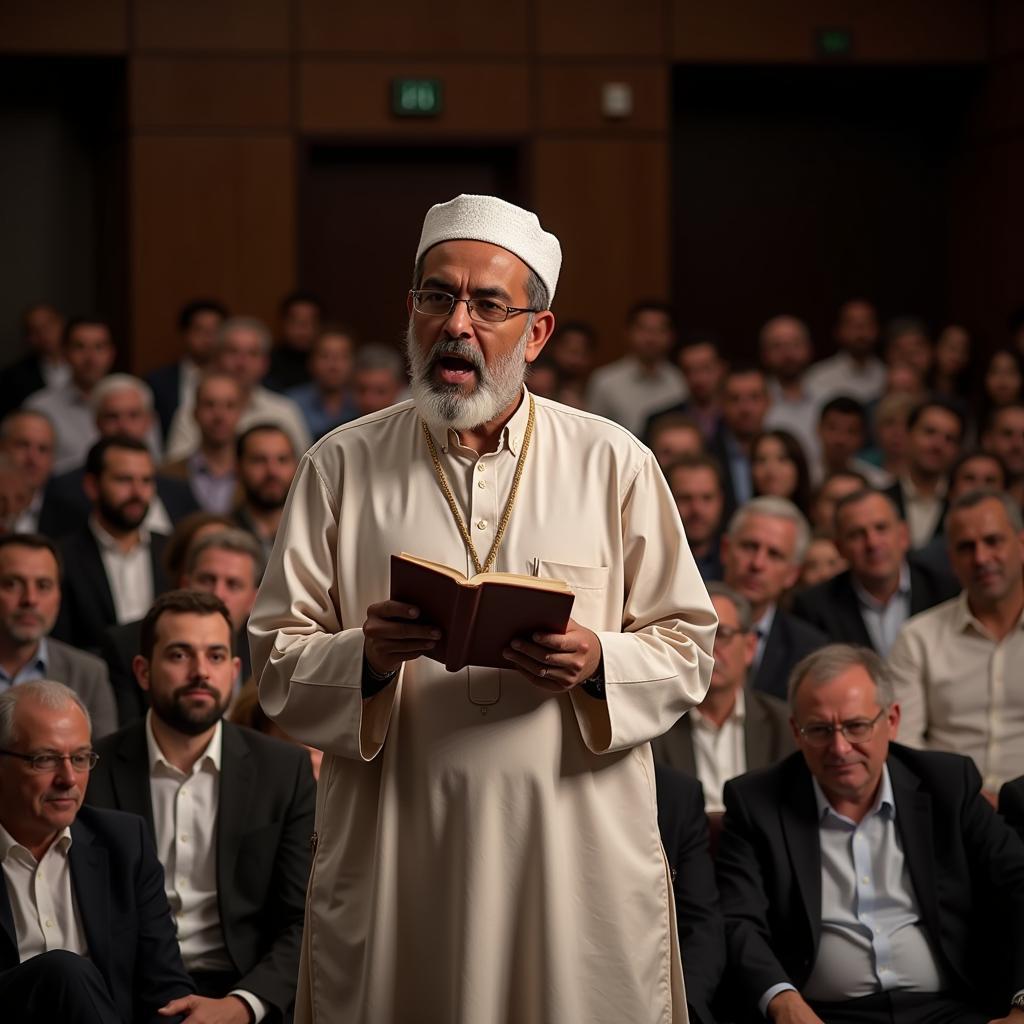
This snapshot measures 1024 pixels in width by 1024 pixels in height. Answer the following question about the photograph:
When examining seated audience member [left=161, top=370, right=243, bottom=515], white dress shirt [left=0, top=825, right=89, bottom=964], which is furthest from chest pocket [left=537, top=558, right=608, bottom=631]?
seated audience member [left=161, top=370, right=243, bottom=515]

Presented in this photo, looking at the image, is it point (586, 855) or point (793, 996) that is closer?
point (586, 855)

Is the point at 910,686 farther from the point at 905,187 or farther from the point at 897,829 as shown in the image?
the point at 905,187

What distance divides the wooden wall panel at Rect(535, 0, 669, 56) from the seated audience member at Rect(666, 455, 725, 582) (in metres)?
4.06

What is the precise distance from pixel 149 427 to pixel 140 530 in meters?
1.33

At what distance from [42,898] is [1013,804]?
2.02m

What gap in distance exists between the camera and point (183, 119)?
8562mm

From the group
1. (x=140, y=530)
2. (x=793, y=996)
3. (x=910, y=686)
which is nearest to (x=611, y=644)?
(x=793, y=996)

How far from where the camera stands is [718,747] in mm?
4285

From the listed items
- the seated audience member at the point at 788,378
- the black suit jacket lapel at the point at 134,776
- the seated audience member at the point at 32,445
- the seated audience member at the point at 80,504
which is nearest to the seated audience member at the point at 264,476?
the seated audience member at the point at 80,504

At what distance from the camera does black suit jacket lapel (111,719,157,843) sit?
3.58m

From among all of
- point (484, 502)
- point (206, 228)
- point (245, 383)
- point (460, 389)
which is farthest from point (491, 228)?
point (206, 228)

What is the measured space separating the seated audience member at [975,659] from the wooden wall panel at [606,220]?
4.50 m

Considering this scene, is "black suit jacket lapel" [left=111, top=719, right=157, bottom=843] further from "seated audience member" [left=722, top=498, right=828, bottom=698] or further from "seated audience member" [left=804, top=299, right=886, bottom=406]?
"seated audience member" [left=804, top=299, right=886, bottom=406]

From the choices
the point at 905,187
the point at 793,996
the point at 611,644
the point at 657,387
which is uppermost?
the point at 905,187
